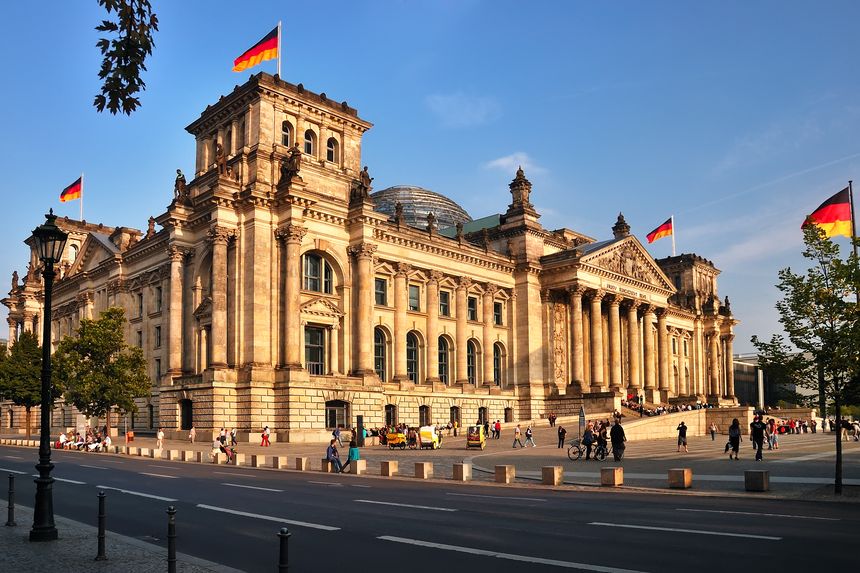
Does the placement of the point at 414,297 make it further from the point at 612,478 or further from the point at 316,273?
the point at 612,478

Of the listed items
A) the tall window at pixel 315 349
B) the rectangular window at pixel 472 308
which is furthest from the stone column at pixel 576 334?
the tall window at pixel 315 349

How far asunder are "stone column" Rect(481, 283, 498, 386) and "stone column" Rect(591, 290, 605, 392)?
10.4 meters

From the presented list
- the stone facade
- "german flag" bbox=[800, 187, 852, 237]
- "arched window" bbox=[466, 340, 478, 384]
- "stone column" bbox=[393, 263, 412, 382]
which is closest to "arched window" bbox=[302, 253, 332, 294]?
the stone facade

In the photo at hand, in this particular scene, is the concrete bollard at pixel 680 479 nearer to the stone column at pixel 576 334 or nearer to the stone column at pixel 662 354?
the stone column at pixel 576 334

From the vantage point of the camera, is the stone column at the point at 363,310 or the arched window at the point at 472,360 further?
the arched window at the point at 472,360

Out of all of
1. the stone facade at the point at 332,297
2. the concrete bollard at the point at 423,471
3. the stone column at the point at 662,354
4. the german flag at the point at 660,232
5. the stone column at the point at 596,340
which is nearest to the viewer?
the concrete bollard at the point at 423,471

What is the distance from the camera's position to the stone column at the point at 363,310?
5659 cm

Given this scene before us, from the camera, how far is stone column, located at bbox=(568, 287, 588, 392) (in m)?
73.6

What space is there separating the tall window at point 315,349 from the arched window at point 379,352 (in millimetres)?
6029

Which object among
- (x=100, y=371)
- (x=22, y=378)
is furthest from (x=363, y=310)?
(x=22, y=378)

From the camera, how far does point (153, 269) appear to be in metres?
65.0

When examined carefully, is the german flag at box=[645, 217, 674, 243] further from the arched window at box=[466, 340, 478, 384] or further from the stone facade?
the arched window at box=[466, 340, 478, 384]

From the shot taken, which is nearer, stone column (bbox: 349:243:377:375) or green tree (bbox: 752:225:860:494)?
green tree (bbox: 752:225:860:494)

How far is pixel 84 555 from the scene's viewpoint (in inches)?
470
